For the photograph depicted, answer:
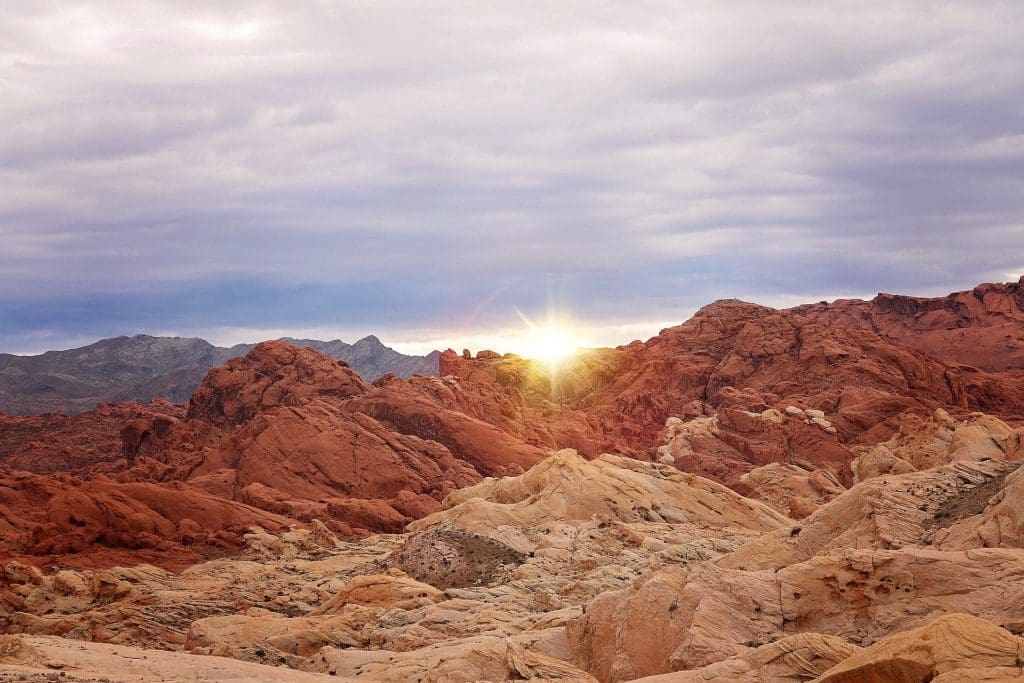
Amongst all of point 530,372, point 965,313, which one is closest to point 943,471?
point 530,372

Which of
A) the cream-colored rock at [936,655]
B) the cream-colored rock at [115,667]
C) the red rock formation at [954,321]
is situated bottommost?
the cream-colored rock at [115,667]

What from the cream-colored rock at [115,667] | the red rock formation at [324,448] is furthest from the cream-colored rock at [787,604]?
the red rock formation at [324,448]

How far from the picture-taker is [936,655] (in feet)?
42.7

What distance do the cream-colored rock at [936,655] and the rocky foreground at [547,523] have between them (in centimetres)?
4

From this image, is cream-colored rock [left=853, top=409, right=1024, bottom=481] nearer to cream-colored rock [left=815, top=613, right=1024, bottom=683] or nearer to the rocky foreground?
the rocky foreground

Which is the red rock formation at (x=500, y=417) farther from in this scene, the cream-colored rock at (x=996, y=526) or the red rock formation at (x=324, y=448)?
the cream-colored rock at (x=996, y=526)

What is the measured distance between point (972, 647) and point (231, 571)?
38.1 metres

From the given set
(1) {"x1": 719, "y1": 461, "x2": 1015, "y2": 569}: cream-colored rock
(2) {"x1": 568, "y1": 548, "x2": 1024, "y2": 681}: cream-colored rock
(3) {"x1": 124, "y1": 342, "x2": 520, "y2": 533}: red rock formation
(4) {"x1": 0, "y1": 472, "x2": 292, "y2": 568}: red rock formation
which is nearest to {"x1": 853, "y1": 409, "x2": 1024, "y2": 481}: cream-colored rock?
(1) {"x1": 719, "y1": 461, "x2": 1015, "y2": 569}: cream-colored rock

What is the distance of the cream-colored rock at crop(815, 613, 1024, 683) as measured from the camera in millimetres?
12812

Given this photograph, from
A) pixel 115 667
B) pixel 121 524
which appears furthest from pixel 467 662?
pixel 121 524

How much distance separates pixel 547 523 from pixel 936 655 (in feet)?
109

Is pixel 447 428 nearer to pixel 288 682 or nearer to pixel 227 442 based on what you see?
pixel 227 442

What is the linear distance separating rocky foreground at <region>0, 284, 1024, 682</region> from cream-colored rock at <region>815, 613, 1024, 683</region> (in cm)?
4

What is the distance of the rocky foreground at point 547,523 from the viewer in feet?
64.1
